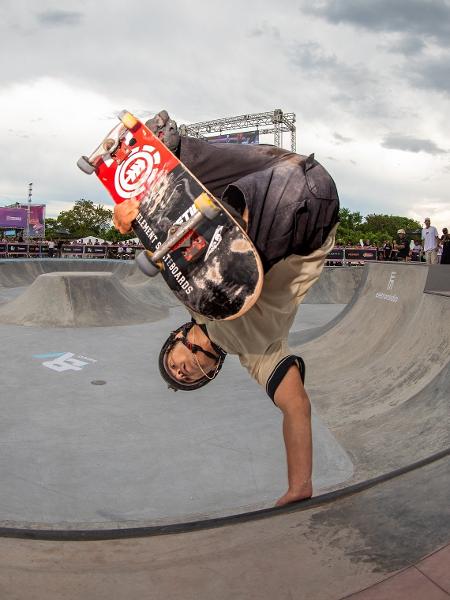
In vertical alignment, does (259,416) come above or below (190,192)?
below

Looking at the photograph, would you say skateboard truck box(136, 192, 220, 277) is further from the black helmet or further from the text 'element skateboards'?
the black helmet

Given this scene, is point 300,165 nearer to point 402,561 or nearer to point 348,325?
point 402,561

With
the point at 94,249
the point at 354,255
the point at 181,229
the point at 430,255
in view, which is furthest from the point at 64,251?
the point at 181,229

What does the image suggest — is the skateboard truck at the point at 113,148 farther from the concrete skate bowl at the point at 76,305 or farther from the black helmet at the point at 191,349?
the concrete skate bowl at the point at 76,305

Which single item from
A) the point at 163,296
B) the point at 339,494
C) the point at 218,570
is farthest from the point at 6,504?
the point at 163,296

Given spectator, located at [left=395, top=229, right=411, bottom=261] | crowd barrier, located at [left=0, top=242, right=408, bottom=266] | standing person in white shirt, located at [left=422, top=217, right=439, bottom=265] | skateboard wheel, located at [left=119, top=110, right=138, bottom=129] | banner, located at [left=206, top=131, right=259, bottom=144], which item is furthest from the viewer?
banner, located at [left=206, top=131, right=259, bottom=144]

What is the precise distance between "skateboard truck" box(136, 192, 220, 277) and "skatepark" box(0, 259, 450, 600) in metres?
1.31

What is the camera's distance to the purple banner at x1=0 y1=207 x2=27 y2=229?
212 ft

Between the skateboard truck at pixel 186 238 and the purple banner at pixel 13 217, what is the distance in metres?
67.9

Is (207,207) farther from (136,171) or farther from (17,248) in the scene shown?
(17,248)

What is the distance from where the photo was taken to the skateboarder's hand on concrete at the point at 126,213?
2691 mm

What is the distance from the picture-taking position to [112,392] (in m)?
6.39

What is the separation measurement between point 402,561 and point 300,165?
181 cm

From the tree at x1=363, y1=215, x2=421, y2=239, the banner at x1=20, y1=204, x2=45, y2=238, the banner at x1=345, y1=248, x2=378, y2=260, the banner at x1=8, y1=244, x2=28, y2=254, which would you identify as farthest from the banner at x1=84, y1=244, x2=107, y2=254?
the tree at x1=363, y1=215, x2=421, y2=239
